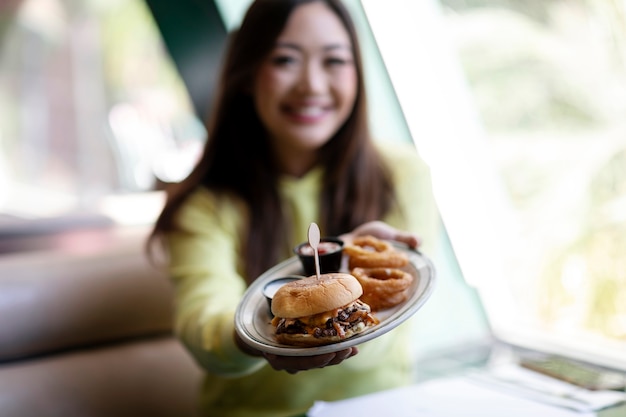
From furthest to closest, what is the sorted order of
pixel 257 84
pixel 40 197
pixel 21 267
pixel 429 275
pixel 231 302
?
pixel 40 197 < pixel 21 267 < pixel 257 84 < pixel 231 302 < pixel 429 275

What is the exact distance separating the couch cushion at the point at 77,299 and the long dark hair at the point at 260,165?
0.41 metres

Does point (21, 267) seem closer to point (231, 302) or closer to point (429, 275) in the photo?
point (231, 302)

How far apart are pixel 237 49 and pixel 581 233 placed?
127 cm

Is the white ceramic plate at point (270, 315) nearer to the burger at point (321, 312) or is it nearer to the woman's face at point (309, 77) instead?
the burger at point (321, 312)

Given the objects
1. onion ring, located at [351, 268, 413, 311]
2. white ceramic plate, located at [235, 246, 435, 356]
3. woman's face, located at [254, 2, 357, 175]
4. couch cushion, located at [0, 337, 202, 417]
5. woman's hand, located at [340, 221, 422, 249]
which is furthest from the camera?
couch cushion, located at [0, 337, 202, 417]

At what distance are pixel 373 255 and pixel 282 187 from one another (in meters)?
0.55

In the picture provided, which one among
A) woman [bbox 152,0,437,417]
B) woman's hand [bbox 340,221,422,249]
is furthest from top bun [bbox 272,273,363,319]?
woman [bbox 152,0,437,417]

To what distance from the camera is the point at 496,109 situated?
226 cm

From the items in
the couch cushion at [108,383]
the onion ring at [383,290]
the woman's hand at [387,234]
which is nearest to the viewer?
the onion ring at [383,290]

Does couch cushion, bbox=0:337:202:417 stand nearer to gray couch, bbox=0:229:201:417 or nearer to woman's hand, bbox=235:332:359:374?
gray couch, bbox=0:229:201:417

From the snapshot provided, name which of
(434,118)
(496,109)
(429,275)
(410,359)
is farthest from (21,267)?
(496,109)

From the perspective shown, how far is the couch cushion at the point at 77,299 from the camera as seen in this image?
171 cm

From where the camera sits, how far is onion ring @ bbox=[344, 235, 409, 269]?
39.4 inches

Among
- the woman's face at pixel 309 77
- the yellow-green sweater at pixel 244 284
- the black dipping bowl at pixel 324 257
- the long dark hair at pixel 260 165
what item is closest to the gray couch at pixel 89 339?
the yellow-green sweater at pixel 244 284
